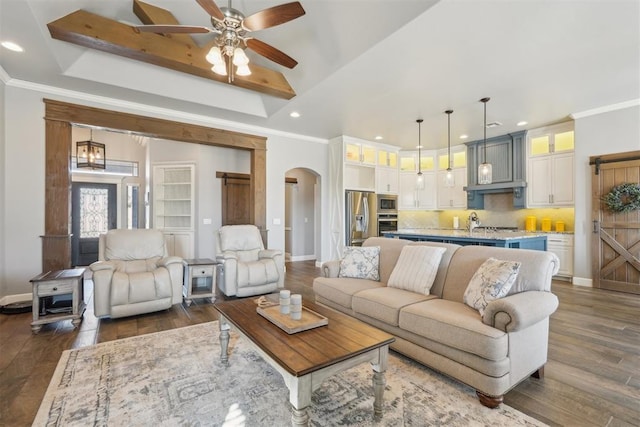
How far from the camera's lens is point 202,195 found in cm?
623

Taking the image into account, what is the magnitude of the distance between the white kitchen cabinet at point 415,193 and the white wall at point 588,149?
9.63 feet

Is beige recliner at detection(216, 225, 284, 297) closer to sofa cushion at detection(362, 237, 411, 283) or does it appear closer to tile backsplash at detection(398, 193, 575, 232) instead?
sofa cushion at detection(362, 237, 411, 283)

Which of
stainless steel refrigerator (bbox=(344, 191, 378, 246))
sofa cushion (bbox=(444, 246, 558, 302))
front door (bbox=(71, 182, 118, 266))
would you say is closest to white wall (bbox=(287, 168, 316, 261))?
stainless steel refrigerator (bbox=(344, 191, 378, 246))

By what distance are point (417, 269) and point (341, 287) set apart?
774 millimetres

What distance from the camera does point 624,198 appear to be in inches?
173

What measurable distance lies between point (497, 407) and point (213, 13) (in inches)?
130

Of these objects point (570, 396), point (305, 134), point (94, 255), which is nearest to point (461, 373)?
point (570, 396)

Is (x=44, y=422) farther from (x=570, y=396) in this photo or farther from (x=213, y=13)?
(x=570, y=396)

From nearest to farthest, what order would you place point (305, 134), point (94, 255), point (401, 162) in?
1. point (305, 134)
2. point (94, 255)
3. point (401, 162)

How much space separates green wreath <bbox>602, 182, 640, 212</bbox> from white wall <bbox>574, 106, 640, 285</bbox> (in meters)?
0.30

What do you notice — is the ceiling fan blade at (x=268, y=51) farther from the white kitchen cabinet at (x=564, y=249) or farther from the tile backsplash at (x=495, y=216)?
the tile backsplash at (x=495, y=216)

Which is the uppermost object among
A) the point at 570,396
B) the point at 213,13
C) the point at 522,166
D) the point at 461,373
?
the point at 213,13

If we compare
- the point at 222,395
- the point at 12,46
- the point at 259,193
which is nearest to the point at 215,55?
the point at 12,46

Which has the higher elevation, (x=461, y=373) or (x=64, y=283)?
(x=64, y=283)
